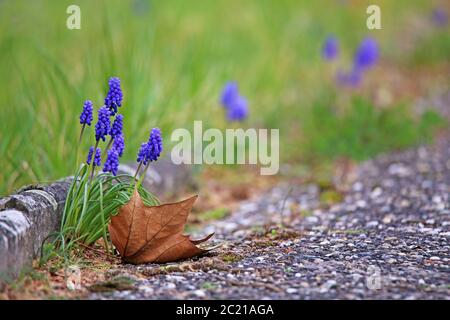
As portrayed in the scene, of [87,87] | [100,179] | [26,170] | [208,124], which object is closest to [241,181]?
[208,124]

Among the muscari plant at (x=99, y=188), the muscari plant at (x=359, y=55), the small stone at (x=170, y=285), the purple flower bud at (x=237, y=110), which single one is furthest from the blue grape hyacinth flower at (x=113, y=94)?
the muscari plant at (x=359, y=55)

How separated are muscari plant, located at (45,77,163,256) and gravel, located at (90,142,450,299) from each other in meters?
0.29

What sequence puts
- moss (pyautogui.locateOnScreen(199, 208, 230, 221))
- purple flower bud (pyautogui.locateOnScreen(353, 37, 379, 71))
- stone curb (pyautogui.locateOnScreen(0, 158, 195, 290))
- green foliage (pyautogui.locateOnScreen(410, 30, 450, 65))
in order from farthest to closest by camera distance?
green foliage (pyautogui.locateOnScreen(410, 30, 450, 65)) < purple flower bud (pyautogui.locateOnScreen(353, 37, 379, 71)) < moss (pyautogui.locateOnScreen(199, 208, 230, 221)) < stone curb (pyautogui.locateOnScreen(0, 158, 195, 290))

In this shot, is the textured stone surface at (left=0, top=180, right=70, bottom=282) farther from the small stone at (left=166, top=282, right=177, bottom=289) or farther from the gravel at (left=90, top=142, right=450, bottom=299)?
the small stone at (left=166, top=282, right=177, bottom=289)

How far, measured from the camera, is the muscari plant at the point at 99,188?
8.94ft

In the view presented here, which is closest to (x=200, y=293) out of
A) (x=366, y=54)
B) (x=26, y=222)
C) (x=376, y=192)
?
(x=26, y=222)

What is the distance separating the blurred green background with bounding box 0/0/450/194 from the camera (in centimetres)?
411

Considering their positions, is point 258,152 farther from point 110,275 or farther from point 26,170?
point 110,275

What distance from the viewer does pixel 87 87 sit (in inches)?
170

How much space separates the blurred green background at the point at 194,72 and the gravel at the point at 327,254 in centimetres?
100

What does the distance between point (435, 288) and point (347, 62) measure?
542cm

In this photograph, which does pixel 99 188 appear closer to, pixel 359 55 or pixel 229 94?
pixel 229 94

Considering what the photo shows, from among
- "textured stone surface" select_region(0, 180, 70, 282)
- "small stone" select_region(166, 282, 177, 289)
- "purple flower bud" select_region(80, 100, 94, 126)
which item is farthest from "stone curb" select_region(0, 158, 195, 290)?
"small stone" select_region(166, 282, 177, 289)
